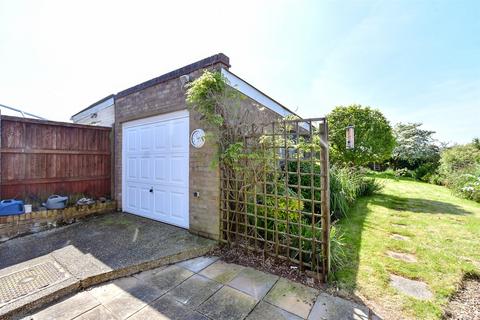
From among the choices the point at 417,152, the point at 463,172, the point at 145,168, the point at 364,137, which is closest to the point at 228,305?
the point at 145,168

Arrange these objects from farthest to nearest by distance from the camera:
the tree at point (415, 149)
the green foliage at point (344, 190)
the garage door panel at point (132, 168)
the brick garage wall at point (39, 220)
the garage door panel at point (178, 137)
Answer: the tree at point (415, 149) < the green foliage at point (344, 190) < the garage door panel at point (132, 168) < the garage door panel at point (178, 137) < the brick garage wall at point (39, 220)

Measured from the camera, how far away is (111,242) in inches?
155

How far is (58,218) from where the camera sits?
500 cm

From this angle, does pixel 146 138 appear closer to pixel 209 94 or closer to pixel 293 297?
pixel 209 94

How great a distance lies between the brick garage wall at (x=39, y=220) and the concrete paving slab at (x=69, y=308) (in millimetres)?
3390

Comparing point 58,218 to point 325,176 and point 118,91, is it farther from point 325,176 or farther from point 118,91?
point 325,176

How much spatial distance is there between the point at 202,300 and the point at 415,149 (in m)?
25.4

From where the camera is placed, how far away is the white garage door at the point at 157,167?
4.68 meters

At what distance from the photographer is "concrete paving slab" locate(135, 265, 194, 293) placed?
9.09 feet

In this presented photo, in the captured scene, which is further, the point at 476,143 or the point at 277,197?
the point at 476,143

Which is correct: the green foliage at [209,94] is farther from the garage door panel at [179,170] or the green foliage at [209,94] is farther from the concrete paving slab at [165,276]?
the concrete paving slab at [165,276]

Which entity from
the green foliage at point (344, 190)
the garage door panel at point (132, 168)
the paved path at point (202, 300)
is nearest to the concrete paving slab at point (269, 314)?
the paved path at point (202, 300)

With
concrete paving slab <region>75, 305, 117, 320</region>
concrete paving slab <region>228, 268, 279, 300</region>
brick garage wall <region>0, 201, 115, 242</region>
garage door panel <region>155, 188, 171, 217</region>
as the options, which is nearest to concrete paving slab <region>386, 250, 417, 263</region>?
concrete paving slab <region>228, 268, 279, 300</region>

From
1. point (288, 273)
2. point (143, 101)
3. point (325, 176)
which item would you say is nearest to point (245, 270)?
point (288, 273)
